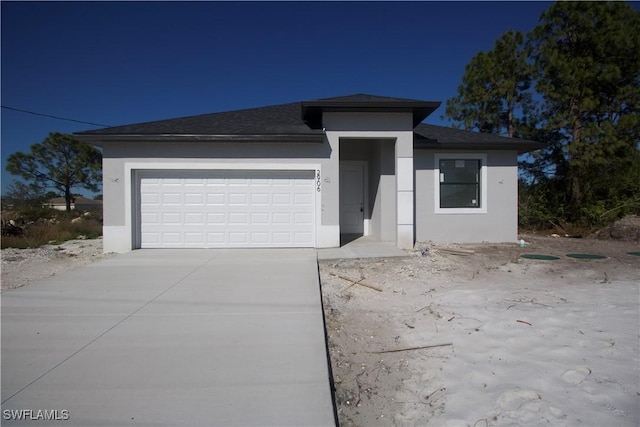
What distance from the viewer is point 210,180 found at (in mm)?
9812

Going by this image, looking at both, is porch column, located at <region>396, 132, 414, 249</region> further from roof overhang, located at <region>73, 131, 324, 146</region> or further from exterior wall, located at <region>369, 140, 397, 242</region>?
roof overhang, located at <region>73, 131, 324, 146</region>

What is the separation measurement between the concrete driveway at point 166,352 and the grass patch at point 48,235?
6.11 m

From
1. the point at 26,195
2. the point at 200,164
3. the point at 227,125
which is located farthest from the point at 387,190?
the point at 26,195

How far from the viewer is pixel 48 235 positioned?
493 inches

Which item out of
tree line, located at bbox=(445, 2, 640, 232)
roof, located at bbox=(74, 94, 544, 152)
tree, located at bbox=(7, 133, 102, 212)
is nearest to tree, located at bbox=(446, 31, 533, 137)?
tree line, located at bbox=(445, 2, 640, 232)

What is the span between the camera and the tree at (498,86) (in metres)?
18.1

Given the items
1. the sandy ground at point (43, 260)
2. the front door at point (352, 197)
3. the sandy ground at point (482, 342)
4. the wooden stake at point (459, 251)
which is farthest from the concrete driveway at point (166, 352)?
the front door at point (352, 197)

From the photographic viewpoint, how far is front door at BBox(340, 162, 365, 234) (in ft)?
40.1

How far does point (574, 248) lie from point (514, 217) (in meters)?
1.81

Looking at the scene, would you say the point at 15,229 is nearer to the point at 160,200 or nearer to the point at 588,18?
the point at 160,200

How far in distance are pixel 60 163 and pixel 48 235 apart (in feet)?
71.1

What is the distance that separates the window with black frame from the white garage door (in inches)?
175

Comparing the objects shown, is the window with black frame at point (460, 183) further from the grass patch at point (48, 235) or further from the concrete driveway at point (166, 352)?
the grass patch at point (48, 235)

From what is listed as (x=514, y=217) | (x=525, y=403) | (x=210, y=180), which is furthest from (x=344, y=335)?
(x=514, y=217)
